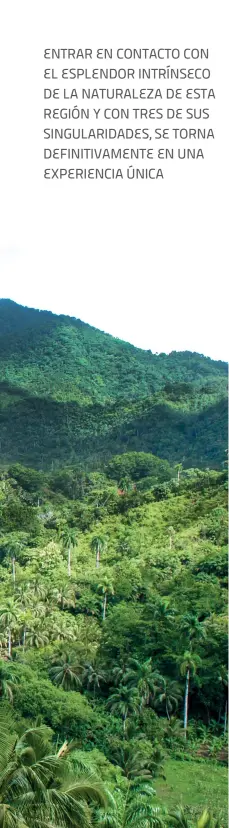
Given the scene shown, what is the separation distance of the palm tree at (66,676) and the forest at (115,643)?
0.07 meters

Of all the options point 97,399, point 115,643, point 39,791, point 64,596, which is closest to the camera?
point 39,791

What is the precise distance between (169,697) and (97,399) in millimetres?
80937

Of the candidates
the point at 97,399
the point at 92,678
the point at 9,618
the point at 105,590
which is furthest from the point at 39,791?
the point at 97,399

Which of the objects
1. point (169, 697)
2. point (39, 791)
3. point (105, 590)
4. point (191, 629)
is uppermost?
point (39, 791)

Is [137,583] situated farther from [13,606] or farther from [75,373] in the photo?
[75,373]

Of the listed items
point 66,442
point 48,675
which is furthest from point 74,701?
point 66,442

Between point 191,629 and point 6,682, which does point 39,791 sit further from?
point 191,629

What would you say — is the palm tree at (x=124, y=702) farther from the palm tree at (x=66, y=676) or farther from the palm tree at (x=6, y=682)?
the palm tree at (x=6, y=682)

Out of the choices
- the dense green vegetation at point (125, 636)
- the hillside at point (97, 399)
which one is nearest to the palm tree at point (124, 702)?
the dense green vegetation at point (125, 636)

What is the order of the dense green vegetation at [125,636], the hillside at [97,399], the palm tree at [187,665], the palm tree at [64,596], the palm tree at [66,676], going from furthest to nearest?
the hillside at [97,399] → the palm tree at [64,596] → the palm tree at [66,676] → the palm tree at [187,665] → the dense green vegetation at [125,636]

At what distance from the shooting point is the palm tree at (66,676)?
917 inches

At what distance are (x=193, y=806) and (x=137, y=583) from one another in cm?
1474

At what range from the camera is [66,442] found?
81.4 metres

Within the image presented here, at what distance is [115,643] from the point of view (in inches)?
977
